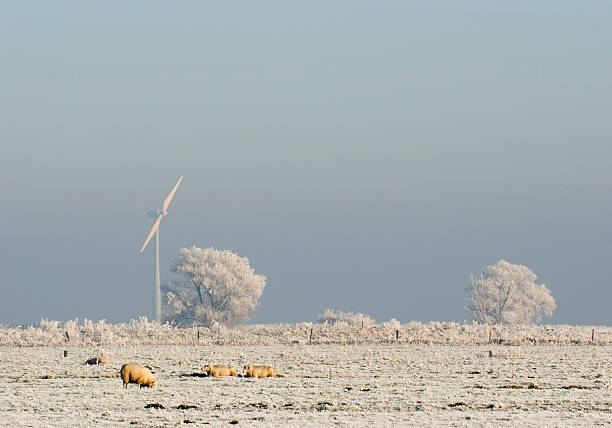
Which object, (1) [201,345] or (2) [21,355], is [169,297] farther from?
(2) [21,355]

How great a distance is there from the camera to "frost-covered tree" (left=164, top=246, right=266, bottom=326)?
3297 inches

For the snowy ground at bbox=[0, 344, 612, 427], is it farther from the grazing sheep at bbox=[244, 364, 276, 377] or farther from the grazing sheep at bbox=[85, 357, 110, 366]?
the grazing sheep at bbox=[244, 364, 276, 377]

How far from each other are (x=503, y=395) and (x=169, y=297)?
59204 mm

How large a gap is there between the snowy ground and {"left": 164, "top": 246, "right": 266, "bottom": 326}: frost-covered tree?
36696 millimetres

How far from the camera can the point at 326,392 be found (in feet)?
94.0

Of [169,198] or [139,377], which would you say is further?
[169,198]

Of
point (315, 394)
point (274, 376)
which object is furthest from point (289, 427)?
point (274, 376)

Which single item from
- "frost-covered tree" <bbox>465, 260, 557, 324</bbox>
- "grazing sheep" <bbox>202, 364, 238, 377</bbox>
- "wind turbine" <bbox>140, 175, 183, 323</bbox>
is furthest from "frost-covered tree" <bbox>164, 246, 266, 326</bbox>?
"grazing sheep" <bbox>202, 364, 238, 377</bbox>

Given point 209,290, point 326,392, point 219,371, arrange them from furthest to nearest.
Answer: point 209,290 → point 219,371 → point 326,392

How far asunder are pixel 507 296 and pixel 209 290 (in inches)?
1331

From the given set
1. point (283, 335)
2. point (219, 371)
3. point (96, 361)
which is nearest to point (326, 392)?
point (219, 371)

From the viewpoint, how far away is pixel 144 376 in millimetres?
30281

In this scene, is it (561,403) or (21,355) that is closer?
(561,403)

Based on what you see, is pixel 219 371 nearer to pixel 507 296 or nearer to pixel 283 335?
pixel 283 335
